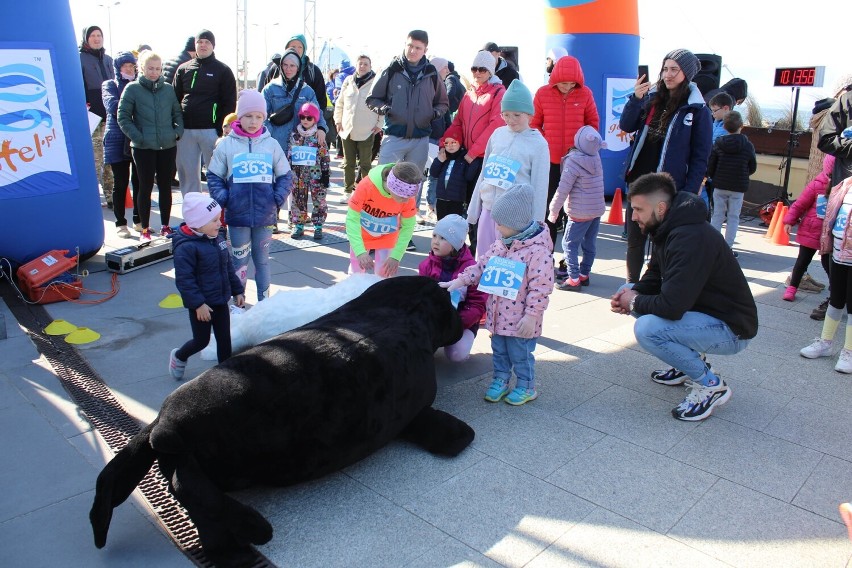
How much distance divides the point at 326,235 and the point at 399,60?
2.13 m

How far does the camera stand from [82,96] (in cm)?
608

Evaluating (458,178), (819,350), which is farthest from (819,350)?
(458,178)

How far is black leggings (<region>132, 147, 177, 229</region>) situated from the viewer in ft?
23.4

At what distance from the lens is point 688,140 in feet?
17.5

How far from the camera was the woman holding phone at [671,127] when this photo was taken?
525cm

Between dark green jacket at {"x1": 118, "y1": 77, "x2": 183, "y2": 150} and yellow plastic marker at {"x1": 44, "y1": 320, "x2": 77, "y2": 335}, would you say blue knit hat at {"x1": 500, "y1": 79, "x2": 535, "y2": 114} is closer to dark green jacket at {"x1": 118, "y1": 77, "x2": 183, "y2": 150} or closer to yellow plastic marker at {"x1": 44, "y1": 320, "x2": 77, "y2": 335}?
yellow plastic marker at {"x1": 44, "y1": 320, "x2": 77, "y2": 335}

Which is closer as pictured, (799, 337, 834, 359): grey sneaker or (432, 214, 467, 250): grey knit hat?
(432, 214, 467, 250): grey knit hat

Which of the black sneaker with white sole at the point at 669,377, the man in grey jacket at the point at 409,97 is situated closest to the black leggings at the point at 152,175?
the man in grey jacket at the point at 409,97

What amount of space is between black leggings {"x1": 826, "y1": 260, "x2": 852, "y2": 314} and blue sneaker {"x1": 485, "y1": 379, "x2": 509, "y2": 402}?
2.38 m

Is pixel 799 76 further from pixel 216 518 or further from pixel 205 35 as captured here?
pixel 216 518

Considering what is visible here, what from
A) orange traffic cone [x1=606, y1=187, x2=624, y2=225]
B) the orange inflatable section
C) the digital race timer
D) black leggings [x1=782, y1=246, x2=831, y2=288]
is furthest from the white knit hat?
the digital race timer

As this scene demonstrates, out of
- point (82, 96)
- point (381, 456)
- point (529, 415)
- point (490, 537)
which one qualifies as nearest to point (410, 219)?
point (529, 415)

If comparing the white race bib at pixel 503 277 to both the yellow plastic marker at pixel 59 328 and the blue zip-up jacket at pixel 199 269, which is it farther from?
the yellow plastic marker at pixel 59 328

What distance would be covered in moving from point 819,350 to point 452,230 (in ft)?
9.17
